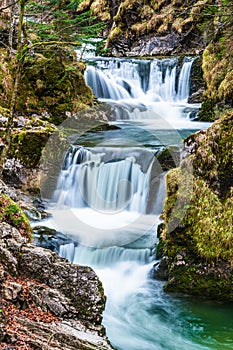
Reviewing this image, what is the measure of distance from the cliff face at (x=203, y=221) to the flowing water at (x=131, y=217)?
331 mm

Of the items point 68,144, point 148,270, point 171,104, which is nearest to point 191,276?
point 148,270

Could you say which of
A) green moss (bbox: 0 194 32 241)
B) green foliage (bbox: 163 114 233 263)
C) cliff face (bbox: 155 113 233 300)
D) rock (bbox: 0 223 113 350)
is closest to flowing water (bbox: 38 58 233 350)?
cliff face (bbox: 155 113 233 300)

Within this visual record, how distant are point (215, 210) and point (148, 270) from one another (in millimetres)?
1754

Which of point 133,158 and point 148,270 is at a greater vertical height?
point 133,158

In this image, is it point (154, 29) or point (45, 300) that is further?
point (154, 29)

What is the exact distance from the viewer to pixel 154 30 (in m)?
21.2

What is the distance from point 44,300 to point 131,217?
4971mm

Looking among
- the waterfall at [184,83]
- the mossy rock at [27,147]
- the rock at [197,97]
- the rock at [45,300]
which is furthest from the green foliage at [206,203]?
the waterfall at [184,83]

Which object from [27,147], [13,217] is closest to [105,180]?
[27,147]

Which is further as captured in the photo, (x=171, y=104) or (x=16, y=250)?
(x=171, y=104)

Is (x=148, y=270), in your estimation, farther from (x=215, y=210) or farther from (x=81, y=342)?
(x=81, y=342)

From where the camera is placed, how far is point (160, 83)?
16500 millimetres

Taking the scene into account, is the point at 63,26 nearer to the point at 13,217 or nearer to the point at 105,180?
the point at 105,180

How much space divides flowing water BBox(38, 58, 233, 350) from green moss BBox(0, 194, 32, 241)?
1858 millimetres
